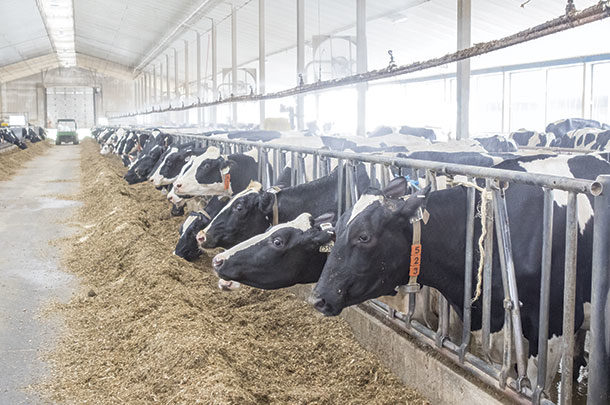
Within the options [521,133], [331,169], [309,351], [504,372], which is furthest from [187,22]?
[504,372]

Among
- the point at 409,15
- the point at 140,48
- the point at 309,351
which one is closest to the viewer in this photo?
the point at 309,351

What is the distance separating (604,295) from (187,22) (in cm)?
2458

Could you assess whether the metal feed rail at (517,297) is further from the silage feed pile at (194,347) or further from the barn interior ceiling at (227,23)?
the barn interior ceiling at (227,23)

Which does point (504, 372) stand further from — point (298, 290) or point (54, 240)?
point (54, 240)

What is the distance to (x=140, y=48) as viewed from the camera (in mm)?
40750

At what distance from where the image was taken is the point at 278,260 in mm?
4867

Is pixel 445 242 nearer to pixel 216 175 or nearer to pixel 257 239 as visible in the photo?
pixel 257 239

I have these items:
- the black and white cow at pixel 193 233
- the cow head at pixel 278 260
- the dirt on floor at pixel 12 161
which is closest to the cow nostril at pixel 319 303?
the cow head at pixel 278 260

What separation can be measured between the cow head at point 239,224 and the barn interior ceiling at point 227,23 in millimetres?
9870

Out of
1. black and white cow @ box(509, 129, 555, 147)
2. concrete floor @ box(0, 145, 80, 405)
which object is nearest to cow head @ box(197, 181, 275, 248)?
concrete floor @ box(0, 145, 80, 405)

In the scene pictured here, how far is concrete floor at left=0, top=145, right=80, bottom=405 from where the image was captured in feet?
15.9

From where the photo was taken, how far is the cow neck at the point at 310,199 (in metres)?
5.78

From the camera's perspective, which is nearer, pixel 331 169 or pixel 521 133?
pixel 331 169

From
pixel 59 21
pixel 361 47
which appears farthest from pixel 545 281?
pixel 59 21
